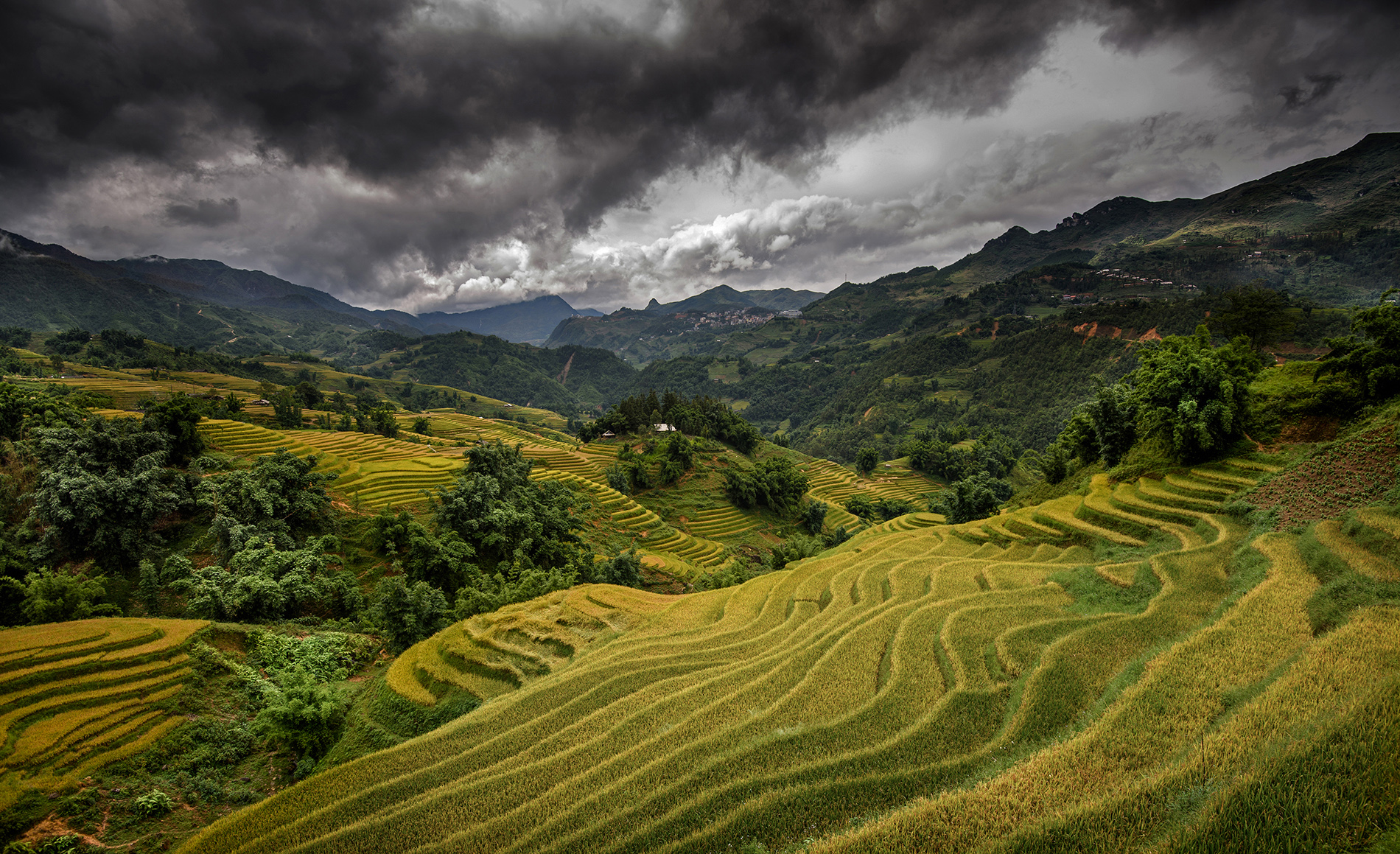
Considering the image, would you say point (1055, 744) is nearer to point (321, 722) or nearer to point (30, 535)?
point (321, 722)

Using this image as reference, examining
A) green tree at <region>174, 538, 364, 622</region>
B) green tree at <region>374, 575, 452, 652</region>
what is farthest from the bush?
green tree at <region>174, 538, 364, 622</region>

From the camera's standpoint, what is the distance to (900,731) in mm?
7867

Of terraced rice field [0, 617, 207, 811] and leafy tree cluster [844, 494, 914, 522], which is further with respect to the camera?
leafy tree cluster [844, 494, 914, 522]

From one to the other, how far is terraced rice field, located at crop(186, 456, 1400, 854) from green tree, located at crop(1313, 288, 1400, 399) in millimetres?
7982

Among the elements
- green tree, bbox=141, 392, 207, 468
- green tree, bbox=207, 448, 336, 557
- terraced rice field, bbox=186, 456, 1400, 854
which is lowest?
terraced rice field, bbox=186, 456, 1400, 854

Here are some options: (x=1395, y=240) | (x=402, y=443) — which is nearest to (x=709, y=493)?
(x=402, y=443)

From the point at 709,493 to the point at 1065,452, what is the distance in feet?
124

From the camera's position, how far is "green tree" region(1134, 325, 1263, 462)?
17.8 meters

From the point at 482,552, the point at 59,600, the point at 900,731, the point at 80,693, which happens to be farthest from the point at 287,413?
the point at 900,731

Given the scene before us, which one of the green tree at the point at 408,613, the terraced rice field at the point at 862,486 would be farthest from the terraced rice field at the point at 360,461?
the terraced rice field at the point at 862,486

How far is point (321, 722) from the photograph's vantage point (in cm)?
1030

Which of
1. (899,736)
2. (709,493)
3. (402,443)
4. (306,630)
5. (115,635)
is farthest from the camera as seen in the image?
(709,493)

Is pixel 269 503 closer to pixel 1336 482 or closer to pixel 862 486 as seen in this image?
pixel 1336 482

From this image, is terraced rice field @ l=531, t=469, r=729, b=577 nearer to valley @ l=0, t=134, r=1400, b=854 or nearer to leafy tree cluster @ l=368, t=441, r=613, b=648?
leafy tree cluster @ l=368, t=441, r=613, b=648
